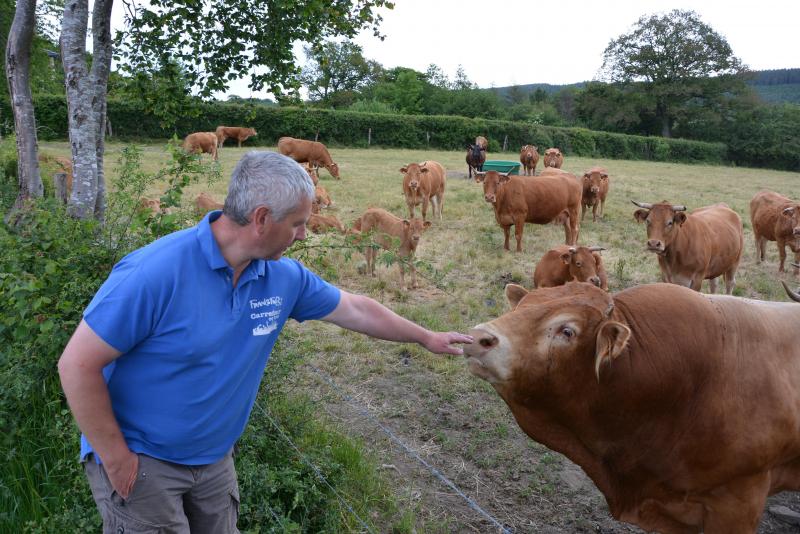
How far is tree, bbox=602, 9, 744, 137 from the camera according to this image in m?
62.8

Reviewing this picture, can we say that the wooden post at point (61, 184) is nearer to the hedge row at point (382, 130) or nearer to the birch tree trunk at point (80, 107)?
the birch tree trunk at point (80, 107)

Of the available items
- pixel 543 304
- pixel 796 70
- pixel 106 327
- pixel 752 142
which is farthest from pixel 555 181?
pixel 796 70

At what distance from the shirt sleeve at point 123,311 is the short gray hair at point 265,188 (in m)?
0.38

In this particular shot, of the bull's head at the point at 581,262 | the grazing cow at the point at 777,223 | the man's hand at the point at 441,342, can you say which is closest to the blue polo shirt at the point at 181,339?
the man's hand at the point at 441,342

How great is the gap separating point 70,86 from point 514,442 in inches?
191

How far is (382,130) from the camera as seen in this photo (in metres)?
39.9

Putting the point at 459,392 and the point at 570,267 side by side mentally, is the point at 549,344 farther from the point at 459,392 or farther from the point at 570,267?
the point at 570,267

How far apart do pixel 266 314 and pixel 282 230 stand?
375 millimetres

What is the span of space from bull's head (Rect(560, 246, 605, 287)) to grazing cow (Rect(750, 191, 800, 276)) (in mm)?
5537

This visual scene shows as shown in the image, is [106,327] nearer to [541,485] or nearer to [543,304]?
[543,304]

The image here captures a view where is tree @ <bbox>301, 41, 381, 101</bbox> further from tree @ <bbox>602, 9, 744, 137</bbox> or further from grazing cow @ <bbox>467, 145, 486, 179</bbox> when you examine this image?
grazing cow @ <bbox>467, 145, 486, 179</bbox>

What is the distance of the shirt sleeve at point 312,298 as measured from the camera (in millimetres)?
2520

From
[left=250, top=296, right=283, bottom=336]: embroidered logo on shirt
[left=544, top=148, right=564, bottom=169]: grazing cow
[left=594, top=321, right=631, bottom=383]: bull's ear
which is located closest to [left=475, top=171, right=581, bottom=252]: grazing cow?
[left=594, top=321, right=631, bottom=383]: bull's ear

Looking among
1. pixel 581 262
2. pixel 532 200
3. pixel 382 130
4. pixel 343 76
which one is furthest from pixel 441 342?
pixel 343 76
